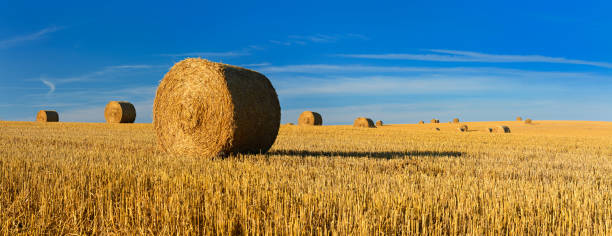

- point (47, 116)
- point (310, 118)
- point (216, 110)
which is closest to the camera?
point (216, 110)

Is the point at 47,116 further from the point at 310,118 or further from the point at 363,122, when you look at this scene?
the point at 363,122

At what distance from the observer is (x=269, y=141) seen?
29.4 feet

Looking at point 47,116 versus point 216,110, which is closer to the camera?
point 216,110

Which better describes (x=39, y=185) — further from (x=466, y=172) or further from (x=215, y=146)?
(x=466, y=172)

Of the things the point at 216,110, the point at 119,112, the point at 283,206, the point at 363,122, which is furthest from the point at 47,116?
the point at 283,206

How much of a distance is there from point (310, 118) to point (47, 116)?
18.0m

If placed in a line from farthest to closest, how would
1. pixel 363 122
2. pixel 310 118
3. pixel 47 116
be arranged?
pixel 363 122, pixel 47 116, pixel 310 118

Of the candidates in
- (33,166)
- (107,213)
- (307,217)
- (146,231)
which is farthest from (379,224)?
(33,166)

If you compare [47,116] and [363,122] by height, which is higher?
[47,116]

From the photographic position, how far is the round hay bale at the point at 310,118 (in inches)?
1084

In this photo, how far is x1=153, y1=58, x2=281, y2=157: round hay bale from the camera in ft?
26.9

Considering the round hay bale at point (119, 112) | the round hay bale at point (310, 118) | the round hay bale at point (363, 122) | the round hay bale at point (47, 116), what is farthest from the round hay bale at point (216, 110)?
the round hay bale at point (47, 116)

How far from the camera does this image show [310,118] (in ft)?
90.7

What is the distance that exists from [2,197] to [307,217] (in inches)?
124
